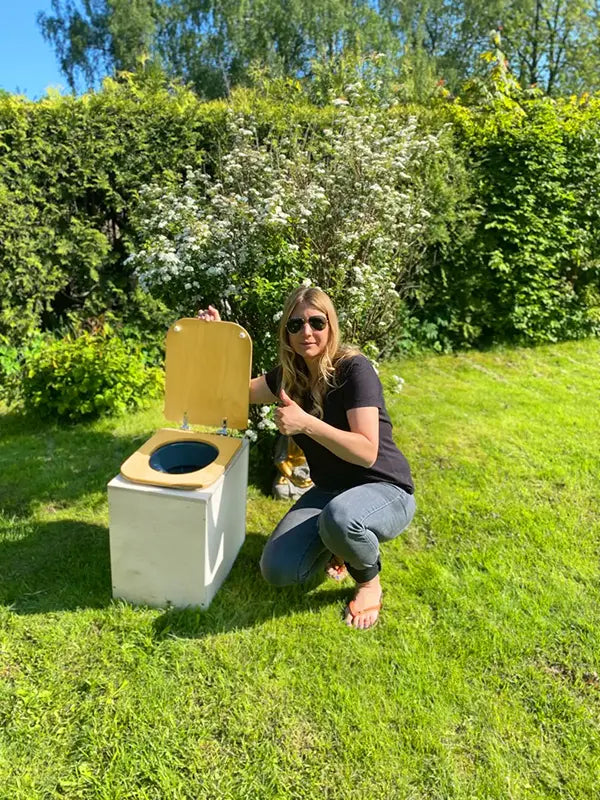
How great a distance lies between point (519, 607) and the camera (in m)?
2.33

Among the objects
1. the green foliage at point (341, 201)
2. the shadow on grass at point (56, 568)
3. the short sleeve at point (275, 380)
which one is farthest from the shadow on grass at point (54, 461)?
the short sleeve at point (275, 380)

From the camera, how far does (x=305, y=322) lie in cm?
215

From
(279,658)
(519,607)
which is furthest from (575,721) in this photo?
(279,658)

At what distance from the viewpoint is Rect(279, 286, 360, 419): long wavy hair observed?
219 cm

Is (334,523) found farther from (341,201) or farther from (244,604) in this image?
(341,201)

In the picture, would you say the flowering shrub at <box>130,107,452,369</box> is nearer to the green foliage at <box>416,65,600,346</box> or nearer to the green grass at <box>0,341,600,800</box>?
the green grass at <box>0,341,600,800</box>

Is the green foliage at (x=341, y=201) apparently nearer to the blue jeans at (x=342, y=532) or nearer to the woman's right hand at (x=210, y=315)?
A: the woman's right hand at (x=210, y=315)

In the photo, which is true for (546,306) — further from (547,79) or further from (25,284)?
(547,79)

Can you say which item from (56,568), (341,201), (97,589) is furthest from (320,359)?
(341,201)

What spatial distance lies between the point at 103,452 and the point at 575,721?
3.01 metres

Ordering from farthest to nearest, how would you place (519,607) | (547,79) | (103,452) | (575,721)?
(547,79), (103,452), (519,607), (575,721)

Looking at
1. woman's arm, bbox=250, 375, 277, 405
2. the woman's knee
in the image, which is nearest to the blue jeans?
the woman's knee

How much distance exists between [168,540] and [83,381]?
234cm

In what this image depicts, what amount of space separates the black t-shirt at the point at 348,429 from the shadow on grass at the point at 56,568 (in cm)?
105
